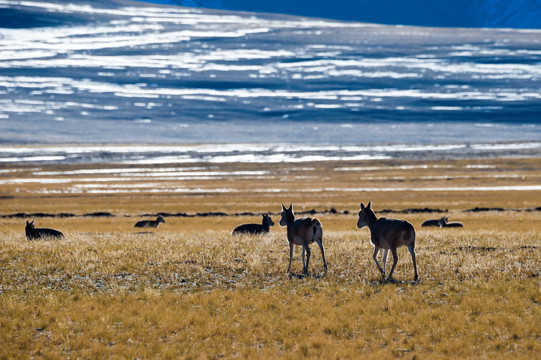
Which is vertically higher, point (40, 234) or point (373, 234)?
point (373, 234)

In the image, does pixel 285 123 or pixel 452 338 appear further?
pixel 285 123

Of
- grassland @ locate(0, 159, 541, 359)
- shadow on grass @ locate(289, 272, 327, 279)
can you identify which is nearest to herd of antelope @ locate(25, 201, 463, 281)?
shadow on grass @ locate(289, 272, 327, 279)

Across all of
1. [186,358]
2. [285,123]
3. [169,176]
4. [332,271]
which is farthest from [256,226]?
[285,123]

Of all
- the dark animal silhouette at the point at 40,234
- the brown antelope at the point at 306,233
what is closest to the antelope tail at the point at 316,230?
the brown antelope at the point at 306,233

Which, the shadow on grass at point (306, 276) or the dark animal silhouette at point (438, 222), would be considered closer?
the shadow on grass at point (306, 276)

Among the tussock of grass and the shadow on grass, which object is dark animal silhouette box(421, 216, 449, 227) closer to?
the tussock of grass

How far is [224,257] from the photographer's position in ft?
56.5

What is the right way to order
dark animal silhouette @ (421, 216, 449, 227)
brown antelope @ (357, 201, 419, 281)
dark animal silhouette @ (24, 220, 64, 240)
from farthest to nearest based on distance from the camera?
dark animal silhouette @ (421, 216, 449, 227), dark animal silhouette @ (24, 220, 64, 240), brown antelope @ (357, 201, 419, 281)

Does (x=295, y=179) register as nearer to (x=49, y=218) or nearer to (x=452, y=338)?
(x=49, y=218)

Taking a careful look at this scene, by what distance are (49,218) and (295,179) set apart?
1513 inches

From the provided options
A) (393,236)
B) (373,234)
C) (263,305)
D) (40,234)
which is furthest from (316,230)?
(40,234)

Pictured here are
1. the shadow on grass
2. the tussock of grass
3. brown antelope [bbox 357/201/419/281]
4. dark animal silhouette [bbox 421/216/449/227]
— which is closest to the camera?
the tussock of grass

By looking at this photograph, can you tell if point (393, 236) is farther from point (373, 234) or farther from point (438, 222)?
point (438, 222)

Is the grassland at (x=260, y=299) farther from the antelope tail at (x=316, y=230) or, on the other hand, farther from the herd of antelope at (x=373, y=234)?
the antelope tail at (x=316, y=230)
